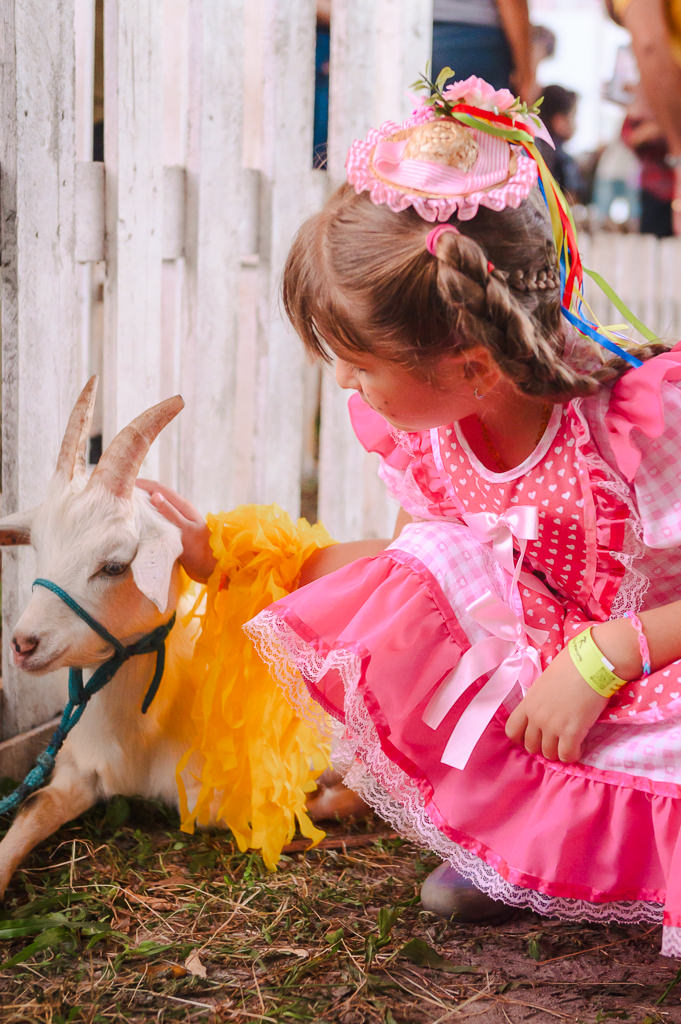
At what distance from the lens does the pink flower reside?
151 centimetres

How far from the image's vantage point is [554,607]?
68.2 inches

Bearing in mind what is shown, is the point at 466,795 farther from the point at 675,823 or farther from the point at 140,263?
the point at 140,263

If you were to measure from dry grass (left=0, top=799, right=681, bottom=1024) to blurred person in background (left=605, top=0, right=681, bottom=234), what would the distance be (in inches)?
245

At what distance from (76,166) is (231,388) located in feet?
2.32

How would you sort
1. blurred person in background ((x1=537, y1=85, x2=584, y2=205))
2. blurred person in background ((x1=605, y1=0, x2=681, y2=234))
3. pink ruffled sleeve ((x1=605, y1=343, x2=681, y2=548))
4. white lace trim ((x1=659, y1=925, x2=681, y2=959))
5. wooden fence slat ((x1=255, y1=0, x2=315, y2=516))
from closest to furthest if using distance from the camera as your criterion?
white lace trim ((x1=659, y1=925, x2=681, y2=959)) < pink ruffled sleeve ((x1=605, y1=343, x2=681, y2=548)) < wooden fence slat ((x1=255, y1=0, x2=315, y2=516)) < blurred person in background ((x1=605, y1=0, x2=681, y2=234)) < blurred person in background ((x1=537, y1=85, x2=584, y2=205))

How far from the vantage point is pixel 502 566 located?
173 centimetres

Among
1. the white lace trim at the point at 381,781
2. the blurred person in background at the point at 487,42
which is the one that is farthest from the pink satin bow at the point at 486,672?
the blurred person in background at the point at 487,42

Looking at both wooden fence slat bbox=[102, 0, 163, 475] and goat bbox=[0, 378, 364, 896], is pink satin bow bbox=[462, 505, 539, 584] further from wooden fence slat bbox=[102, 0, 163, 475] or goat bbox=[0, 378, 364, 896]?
wooden fence slat bbox=[102, 0, 163, 475]

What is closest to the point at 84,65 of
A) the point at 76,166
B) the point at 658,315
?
the point at 76,166

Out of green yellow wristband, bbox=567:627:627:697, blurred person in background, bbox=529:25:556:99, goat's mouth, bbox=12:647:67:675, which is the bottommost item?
goat's mouth, bbox=12:647:67:675

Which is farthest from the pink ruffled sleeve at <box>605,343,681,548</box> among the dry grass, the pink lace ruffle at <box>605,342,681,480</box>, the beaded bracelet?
the dry grass

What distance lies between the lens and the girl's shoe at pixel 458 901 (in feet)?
5.73

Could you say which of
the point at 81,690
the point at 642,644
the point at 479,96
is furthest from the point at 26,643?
the point at 479,96

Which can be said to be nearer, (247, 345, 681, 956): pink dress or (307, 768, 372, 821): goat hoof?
(247, 345, 681, 956): pink dress
